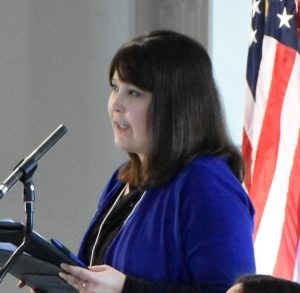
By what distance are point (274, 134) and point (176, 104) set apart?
1.10m

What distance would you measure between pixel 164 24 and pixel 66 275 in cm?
194

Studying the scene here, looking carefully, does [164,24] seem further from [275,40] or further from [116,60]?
[116,60]

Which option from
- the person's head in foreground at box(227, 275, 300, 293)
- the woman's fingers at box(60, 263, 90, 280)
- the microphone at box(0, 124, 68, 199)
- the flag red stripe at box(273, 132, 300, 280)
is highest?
the microphone at box(0, 124, 68, 199)

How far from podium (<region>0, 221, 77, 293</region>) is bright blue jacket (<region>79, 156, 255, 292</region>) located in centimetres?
17

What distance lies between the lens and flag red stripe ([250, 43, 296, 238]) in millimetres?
3135

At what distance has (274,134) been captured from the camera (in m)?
3.15

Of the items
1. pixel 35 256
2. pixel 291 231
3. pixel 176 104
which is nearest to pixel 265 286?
pixel 35 256

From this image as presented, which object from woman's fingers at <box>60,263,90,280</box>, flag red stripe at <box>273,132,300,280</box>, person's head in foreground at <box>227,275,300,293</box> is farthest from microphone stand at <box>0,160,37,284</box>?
flag red stripe at <box>273,132,300,280</box>

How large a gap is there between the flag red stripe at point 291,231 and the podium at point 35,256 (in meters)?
1.16

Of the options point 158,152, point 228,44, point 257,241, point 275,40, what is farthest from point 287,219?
point 158,152

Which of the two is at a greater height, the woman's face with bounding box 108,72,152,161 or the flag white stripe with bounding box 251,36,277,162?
the woman's face with bounding box 108,72,152,161

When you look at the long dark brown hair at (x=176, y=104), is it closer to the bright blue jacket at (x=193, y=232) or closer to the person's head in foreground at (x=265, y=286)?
the bright blue jacket at (x=193, y=232)

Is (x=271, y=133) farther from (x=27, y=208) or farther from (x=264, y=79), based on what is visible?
(x=27, y=208)

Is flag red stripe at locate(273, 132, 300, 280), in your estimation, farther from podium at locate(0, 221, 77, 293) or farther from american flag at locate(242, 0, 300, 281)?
podium at locate(0, 221, 77, 293)
